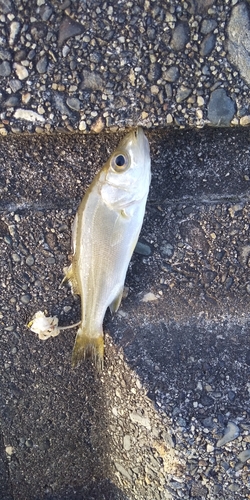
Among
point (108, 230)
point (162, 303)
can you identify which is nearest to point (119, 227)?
point (108, 230)

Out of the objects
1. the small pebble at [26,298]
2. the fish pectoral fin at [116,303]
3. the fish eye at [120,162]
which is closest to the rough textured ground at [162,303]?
the small pebble at [26,298]

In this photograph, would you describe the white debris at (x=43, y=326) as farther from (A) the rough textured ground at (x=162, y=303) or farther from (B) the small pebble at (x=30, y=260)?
(B) the small pebble at (x=30, y=260)

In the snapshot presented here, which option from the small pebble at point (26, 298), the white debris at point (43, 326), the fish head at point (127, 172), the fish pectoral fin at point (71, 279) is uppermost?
the fish head at point (127, 172)

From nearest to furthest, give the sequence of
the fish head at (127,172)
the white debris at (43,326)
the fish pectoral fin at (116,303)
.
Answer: the fish head at (127,172) < the fish pectoral fin at (116,303) < the white debris at (43,326)

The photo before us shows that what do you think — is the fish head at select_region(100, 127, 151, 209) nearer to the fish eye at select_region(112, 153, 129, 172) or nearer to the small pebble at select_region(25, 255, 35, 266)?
the fish eye at select_region(112, 153, 129, 172)

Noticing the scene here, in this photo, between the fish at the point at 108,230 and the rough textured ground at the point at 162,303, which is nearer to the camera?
the fish at the point at 108,230

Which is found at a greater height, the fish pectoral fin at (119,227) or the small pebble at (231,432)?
the fish pectoral fin at (119,227)

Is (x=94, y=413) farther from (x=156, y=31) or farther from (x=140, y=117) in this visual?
(x=156, y=31)
